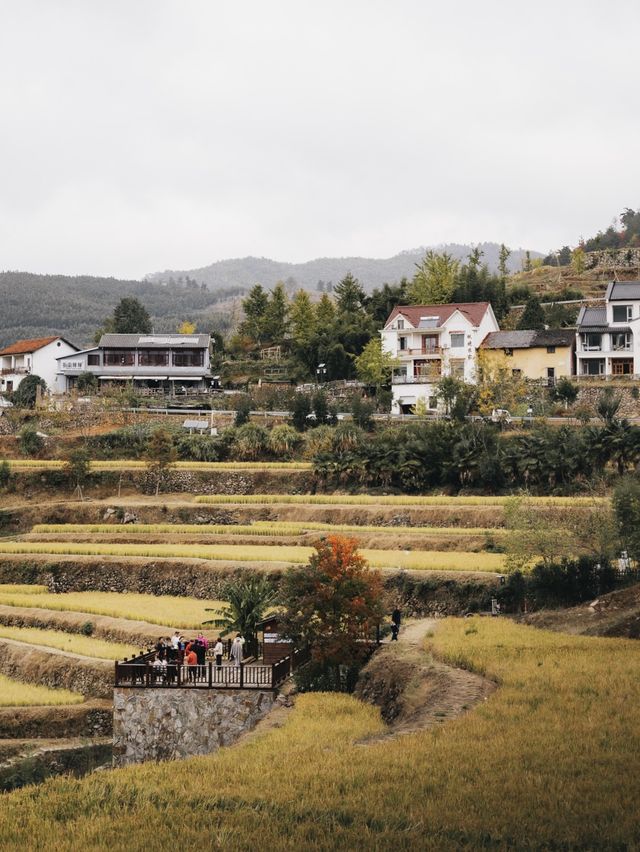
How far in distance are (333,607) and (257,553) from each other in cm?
1702

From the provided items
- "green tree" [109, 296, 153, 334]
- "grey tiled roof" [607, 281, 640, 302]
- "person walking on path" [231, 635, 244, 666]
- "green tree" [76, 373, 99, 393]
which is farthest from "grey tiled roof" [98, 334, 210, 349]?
"person walking on path" [231, 635, 244, 666]

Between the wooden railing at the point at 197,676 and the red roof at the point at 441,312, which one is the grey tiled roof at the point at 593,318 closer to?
the red roof at the point at 441,312

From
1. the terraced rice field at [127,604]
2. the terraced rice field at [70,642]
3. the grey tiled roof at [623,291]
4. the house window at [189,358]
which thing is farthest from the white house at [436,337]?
the terraced rice field at [70,642]

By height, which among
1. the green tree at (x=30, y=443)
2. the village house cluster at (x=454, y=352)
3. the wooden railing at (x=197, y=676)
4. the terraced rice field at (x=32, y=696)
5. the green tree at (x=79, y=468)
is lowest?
the terraced rice field at (x=32, y=696)

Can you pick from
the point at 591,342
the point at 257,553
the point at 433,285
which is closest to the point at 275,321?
the point at 433,285

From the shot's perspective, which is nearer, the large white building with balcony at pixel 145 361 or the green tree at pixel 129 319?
the large white building with balcony at pixel 145 361

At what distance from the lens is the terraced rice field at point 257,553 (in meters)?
42.2

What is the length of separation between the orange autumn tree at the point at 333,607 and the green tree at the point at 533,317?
59.1 m

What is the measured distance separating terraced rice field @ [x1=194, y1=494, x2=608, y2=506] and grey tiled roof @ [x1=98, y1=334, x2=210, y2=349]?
31022 millimetres

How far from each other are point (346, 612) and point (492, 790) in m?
12.4

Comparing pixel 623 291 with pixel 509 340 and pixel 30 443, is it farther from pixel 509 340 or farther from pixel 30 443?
pixel 30 443

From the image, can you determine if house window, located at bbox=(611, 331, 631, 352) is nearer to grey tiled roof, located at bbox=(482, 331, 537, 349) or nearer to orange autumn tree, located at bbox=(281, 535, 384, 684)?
grey tiled roof, located at bbox=(482, 331, 537, 349)

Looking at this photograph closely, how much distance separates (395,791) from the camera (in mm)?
18438

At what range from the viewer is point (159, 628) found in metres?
38.7
